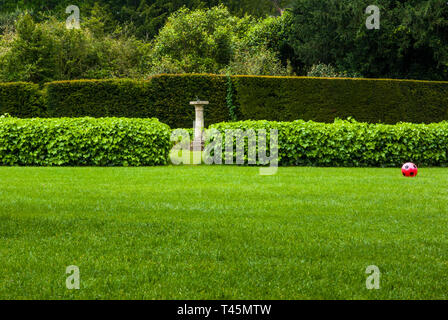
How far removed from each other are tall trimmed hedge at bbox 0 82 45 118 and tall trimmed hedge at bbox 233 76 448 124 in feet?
26.5

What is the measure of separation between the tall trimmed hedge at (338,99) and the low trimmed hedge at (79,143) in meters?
6.23

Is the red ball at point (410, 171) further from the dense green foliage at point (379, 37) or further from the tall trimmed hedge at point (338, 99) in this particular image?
the dense green foliage at point (379, 37)

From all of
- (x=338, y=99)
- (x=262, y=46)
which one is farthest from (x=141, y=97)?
(x=262, y=46)

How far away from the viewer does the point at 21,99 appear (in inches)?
716

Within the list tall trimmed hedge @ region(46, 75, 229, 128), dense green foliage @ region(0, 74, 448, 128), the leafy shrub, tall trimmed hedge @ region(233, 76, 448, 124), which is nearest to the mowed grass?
tall trimmed hedge @ region(46, 75, 229, 128)

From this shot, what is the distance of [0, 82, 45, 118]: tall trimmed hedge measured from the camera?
1814 centimetres

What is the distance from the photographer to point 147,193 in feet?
24.5

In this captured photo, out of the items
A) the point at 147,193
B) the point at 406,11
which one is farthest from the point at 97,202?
the point at 406,11

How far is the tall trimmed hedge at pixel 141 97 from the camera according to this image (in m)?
17.4

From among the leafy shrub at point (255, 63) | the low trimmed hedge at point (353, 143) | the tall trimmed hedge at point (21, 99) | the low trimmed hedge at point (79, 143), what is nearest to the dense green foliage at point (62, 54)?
the leafy shrub at point (255, 63)

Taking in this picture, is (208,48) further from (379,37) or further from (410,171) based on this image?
(410,171)

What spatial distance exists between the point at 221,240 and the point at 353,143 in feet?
31.0

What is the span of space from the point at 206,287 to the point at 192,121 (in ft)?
48.0

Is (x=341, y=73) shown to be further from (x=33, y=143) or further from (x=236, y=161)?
(x=33, y=143)
